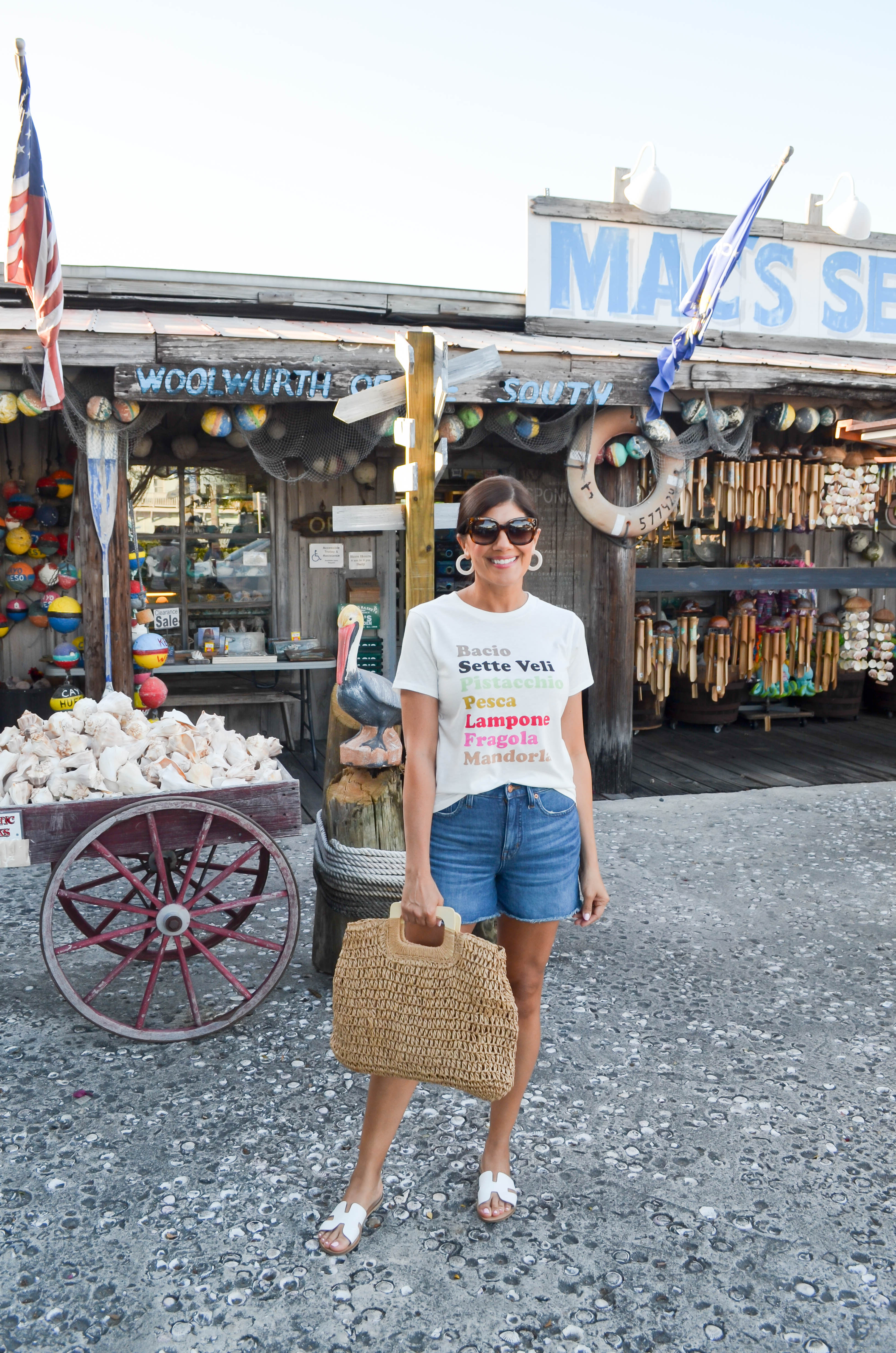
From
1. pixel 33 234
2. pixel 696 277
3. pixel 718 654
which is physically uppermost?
pixel 696 277

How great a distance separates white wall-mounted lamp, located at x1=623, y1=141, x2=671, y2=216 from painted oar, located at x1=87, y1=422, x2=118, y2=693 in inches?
195

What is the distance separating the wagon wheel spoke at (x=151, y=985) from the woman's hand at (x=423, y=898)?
4.79 feet

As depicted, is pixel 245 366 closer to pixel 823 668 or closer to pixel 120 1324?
pixel 120 1324

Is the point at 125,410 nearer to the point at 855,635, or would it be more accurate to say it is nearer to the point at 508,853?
the point at 508,853

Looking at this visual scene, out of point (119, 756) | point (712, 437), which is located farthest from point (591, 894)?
point (712, 437)

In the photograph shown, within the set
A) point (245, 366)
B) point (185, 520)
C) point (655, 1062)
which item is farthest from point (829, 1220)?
point (185, 520)

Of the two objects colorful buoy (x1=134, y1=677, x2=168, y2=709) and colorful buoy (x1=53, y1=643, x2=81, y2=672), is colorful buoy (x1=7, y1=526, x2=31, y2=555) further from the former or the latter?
colorful buoy (x1=134, y1=677, x2=168, y2=709)

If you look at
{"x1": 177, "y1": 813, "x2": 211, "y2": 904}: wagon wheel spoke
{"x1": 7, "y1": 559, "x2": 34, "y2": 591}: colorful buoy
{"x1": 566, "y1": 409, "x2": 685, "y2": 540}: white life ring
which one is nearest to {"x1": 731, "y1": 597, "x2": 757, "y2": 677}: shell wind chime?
{"x1": 566, "y1": 409, "x2": 685, "y2": 540}: white life ring

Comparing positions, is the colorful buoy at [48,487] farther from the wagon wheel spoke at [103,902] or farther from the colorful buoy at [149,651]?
the wagon wheel spoke at [103,902]

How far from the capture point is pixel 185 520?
8625 millimetres

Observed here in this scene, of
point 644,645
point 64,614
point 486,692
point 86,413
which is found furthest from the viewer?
point 644,645

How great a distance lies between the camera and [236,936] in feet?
12.2

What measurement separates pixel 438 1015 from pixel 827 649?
8365mm

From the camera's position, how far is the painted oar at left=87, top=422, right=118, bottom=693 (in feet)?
20.0
